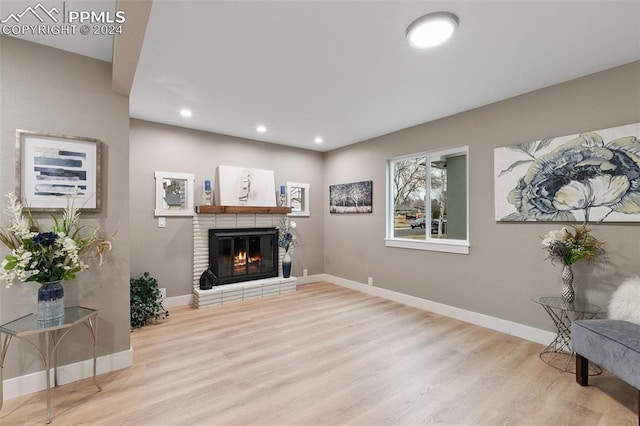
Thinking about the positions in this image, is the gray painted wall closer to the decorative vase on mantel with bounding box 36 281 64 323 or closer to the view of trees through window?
the decorative vase on mantel with bounding box 36 281 64 323

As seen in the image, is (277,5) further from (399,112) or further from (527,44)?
(399,112)

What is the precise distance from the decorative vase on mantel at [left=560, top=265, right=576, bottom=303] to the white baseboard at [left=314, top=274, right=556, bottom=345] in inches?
19.9

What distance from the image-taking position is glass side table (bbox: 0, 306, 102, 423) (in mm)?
1800

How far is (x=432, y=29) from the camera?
1932 millimetres

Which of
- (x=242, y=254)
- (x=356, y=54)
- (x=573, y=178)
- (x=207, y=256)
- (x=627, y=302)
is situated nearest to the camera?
(x=627, y=302)

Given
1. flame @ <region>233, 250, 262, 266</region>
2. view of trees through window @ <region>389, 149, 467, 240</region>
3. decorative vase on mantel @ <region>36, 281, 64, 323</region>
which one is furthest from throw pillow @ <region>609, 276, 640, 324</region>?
flame @ <region>233, 250, 262, 266</region>

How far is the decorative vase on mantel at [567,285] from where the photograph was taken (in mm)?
2553

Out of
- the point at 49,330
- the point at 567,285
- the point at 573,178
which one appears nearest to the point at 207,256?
the point at 49,330

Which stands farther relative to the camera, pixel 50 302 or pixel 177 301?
pixel 177 301

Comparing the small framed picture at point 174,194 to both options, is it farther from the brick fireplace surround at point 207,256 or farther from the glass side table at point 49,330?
the glass side table at point 49,330

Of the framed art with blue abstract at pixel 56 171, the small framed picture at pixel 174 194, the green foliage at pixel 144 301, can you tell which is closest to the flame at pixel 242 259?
the small framed picture at pixel 174 194

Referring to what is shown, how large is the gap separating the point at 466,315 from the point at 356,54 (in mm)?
3199

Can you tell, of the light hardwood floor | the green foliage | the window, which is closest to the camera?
the light hardwood floor

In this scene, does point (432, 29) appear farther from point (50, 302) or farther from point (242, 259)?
point (242, 259)
